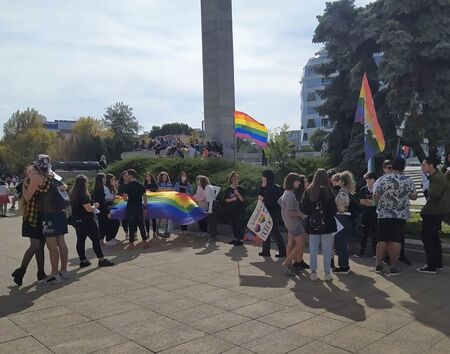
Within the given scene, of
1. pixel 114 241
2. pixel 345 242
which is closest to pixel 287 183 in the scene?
pixel 345 242

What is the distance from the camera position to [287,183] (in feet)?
26.0

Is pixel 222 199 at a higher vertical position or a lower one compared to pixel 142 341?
higher

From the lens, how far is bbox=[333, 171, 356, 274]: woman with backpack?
7.77 metres

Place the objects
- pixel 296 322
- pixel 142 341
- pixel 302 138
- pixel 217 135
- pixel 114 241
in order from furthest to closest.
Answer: pixel 302 138, pixel 217 135, pixel 114 241, pixel 296 322, pixel 142 341

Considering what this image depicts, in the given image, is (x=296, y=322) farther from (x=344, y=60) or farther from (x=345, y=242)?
(x=344, y=60)

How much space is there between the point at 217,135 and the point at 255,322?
2289 centimetres

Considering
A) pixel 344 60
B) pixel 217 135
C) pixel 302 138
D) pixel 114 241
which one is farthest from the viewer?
pixel 302 138

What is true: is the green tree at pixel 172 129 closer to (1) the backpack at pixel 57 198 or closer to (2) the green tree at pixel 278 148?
(2) the green tree at pixel 278 148

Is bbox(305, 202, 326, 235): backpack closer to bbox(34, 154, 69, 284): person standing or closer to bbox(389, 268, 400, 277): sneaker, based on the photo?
bbox(389, 268, 400, 277): sneaker

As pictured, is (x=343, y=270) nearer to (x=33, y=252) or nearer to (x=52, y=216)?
(x=52, y=216)

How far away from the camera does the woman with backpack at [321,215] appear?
714 cm

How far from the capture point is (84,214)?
27.7ft

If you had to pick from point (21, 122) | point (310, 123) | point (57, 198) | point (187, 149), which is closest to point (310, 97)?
point (310, 123)

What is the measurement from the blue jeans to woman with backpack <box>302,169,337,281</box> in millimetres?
631
